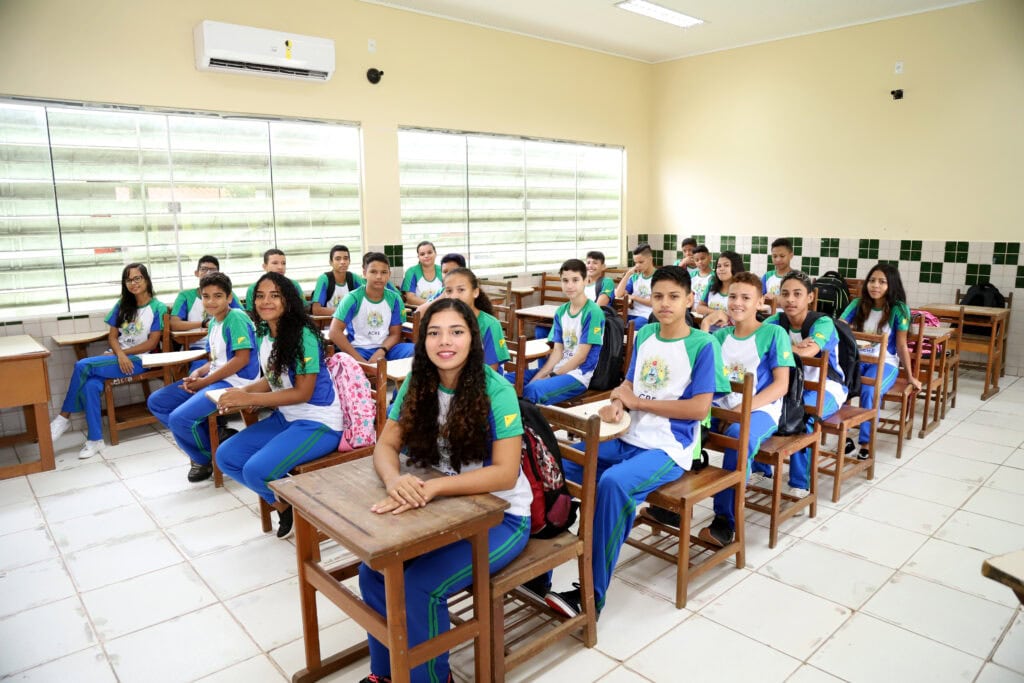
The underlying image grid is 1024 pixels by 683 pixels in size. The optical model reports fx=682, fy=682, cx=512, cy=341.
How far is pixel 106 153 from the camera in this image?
16.2ft

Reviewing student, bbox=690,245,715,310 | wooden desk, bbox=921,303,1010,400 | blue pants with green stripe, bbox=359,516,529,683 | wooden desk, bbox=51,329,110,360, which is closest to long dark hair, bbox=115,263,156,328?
wooden desk, bbox=51,329,110,360

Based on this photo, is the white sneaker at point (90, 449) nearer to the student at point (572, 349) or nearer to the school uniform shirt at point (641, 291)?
the student at point (572, 349)

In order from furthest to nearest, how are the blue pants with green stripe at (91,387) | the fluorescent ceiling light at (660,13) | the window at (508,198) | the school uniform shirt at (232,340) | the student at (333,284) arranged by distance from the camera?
the window at (508,198)
the fluorescent ceiling light at (660,13)
the student at (333,284)
the blue pants with green stripe at (91,387)
the school uniform shirt at (232,340)

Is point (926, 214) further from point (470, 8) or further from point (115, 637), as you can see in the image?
point (115, 637)

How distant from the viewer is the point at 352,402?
10.2 feet

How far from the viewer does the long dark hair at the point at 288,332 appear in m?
3.04

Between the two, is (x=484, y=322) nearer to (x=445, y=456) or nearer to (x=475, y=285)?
(x=475, y=285)

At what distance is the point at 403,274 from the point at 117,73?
8.89ft

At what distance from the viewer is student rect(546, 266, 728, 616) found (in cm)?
254

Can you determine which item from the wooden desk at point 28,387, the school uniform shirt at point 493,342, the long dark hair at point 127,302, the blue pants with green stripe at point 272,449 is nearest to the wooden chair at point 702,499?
the school uniform shirt at point 493,342

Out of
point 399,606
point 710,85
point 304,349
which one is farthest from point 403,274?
point 399,606

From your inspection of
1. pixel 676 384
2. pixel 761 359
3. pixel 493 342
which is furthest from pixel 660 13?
pixel 676 384

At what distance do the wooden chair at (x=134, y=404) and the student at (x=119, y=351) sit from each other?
5 cm

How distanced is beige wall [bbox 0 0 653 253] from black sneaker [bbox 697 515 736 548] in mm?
4246
